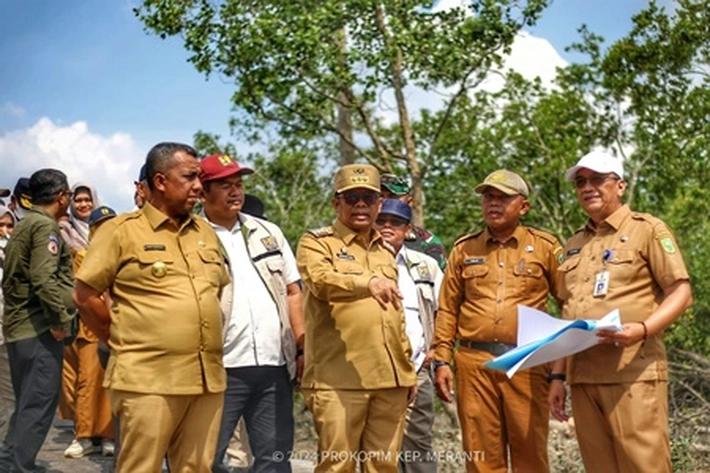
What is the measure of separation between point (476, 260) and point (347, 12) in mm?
9249

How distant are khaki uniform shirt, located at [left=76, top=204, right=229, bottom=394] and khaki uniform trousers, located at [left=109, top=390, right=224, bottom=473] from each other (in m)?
0.07

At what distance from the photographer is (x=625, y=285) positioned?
5.24 m

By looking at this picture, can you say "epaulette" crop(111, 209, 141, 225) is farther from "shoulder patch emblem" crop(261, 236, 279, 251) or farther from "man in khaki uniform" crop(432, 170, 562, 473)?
→ "man in khaki uniform" crop(432, 170, 562, 473)

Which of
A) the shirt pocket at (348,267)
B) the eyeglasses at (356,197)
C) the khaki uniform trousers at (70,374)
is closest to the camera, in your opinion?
the shirt pocket at (348,267)

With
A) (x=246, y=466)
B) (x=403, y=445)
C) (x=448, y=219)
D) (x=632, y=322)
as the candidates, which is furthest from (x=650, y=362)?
(x=448, y=219)

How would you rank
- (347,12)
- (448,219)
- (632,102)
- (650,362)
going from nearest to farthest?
(650,362) < (347,12) < (632,102) < (448,219)

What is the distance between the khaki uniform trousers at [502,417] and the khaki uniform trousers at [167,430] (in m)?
1.55

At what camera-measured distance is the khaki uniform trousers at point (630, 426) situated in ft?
16.8

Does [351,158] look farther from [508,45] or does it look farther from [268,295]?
[268,295]

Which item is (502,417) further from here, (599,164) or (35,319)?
(35,319)

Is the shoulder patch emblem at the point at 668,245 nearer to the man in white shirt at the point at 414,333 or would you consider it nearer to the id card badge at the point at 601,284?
the id card badge at the point at 601,284

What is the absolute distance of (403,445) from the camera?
6.42 meters

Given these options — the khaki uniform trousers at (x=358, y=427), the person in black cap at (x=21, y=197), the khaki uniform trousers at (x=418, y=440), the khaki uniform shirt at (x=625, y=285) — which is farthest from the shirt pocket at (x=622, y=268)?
the person in black cap at (x=21, y=197)

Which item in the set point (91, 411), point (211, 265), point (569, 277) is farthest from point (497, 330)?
point (91, 411)
